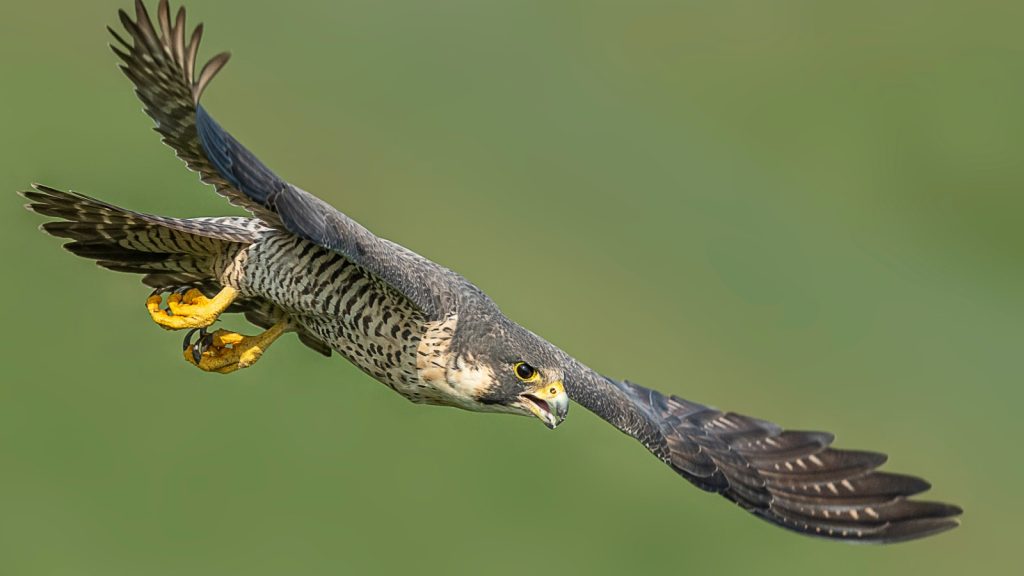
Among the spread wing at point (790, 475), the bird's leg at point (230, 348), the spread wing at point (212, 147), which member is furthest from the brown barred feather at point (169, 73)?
the spread wing at point (790, 475)

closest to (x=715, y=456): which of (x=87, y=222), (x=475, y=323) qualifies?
(x=475, y=323)

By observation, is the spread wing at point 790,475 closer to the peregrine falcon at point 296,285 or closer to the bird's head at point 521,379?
the peregrine falcon at point 296,285

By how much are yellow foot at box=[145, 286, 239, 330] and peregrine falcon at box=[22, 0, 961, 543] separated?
1 centimetres

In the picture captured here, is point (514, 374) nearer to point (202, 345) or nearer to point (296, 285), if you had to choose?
point (296, 285)

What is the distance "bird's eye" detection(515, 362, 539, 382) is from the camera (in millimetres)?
11344

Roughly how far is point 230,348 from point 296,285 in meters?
1.27

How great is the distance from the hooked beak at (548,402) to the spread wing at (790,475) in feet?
4.58


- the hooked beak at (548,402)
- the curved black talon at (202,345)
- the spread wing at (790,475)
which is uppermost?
the spread wing at (790,475)

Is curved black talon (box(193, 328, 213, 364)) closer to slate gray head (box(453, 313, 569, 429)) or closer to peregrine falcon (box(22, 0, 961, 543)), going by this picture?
peregrine falcon (box(22, 0, 961, 543))

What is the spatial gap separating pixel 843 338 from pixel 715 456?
23487 millimetres

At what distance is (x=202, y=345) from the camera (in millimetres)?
12281

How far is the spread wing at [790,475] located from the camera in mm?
13539

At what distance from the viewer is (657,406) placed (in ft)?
48.9

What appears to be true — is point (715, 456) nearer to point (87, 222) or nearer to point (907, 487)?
point (907, 487)
